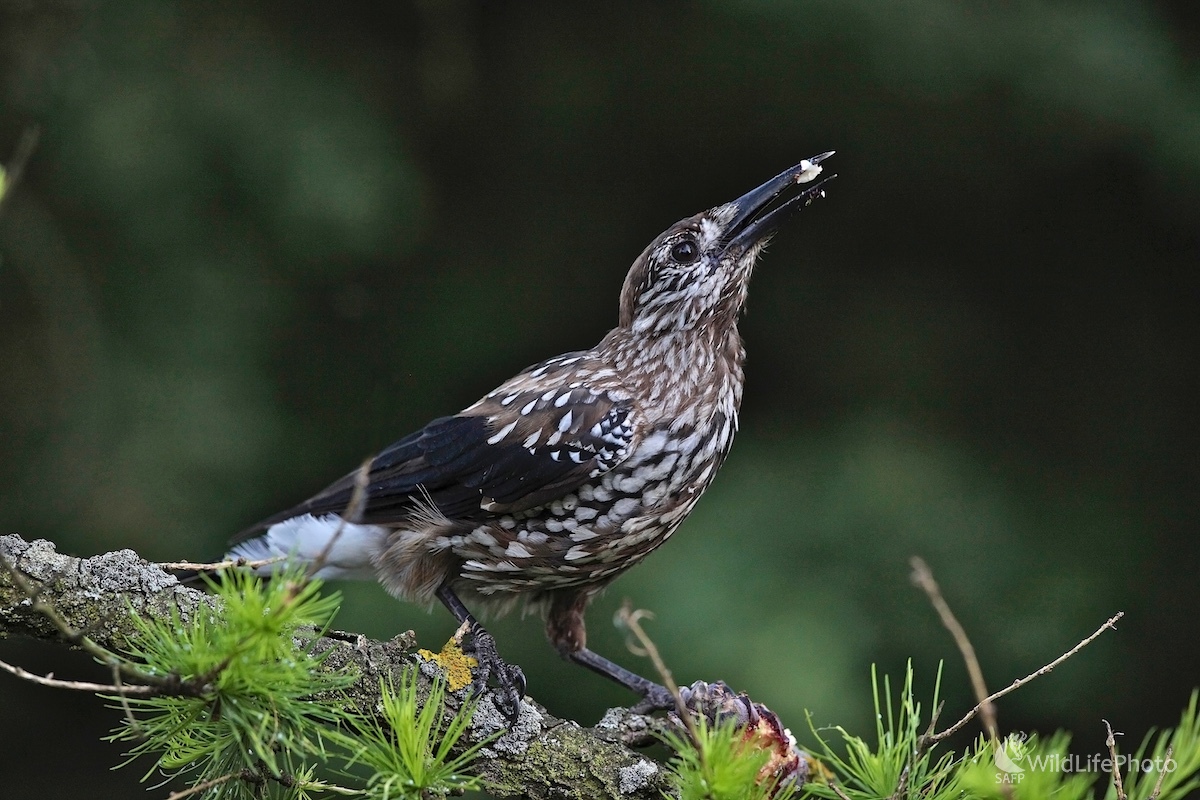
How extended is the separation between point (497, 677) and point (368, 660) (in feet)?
1.35

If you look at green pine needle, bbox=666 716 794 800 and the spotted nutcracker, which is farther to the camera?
the spotted nutcracker

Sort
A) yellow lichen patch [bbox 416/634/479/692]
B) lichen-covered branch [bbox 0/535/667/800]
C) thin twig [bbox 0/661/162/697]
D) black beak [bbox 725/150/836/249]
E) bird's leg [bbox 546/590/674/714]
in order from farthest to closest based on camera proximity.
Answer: bird's leg [bbox 546/590/674/714], black beak [bbox 725/150/836/249], yellow lichen patch [bbox 416/634/479/692], lichen-covered branch [bbox 0/535/667/800], thin twig [bbox 0/661/162/697]

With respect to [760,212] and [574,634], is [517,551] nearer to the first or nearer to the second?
[574,634]

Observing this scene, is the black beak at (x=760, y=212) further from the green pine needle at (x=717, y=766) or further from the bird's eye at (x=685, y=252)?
the green pine needle at (x=717, y=766)

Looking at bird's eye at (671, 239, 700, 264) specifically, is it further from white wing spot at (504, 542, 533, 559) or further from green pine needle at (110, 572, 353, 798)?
green pine needle at (110, 572, 353, 798)

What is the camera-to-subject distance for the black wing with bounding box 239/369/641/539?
89.1 inches

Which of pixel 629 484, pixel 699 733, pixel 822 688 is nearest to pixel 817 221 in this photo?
pixel 822 688

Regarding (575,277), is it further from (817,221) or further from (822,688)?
(822,688)

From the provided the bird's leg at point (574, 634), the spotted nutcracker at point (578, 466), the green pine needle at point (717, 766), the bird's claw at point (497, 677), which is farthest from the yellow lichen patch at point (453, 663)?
the bird's leg at point (574, 634)

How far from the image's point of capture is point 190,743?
1.45 meters

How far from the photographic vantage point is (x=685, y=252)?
98.7 inches

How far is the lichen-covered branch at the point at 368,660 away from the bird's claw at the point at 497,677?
0.02m

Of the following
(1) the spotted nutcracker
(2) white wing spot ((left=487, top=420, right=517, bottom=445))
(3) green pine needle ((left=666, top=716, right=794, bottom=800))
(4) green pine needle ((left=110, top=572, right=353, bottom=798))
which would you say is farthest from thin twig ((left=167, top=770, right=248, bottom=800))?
(2) white wing spot ((left=487, top=420, right=517, bottom=445))

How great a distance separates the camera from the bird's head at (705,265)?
8.11ft
